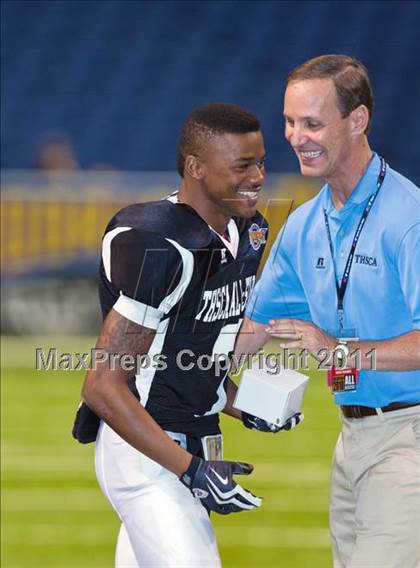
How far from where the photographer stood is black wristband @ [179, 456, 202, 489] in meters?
3.23

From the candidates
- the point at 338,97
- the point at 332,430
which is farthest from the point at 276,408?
the point at 332,430

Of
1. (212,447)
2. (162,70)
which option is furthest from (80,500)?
(162,70)

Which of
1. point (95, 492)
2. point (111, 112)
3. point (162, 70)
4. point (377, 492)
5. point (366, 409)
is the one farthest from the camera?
point (162, 70)

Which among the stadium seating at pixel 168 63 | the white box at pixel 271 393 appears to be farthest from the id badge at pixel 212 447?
the stadium seating at pixel 168 63

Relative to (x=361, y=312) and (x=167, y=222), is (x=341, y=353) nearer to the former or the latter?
(x=361, y=312)

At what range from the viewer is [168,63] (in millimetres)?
13578

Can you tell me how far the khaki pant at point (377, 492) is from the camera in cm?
326

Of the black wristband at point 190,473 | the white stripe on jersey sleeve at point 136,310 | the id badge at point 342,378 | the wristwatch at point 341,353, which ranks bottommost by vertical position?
the black wristband at point 190,473

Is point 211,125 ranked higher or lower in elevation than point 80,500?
higher

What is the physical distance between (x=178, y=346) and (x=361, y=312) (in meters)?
0.51

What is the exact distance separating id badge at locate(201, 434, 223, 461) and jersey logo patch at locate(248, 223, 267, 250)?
0.59 metres

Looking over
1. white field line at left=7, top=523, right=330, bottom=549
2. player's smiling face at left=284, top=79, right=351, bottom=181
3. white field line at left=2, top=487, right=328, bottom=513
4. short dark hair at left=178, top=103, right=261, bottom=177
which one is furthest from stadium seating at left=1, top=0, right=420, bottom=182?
player's smiling face at left=284, top=79, right=351, bottom=181

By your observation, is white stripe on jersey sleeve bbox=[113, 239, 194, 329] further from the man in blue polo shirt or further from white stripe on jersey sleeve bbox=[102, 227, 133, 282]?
the man in blue polo shirt

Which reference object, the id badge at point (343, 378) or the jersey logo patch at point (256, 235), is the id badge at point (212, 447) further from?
the jersey logo patch at point (256, 235)
